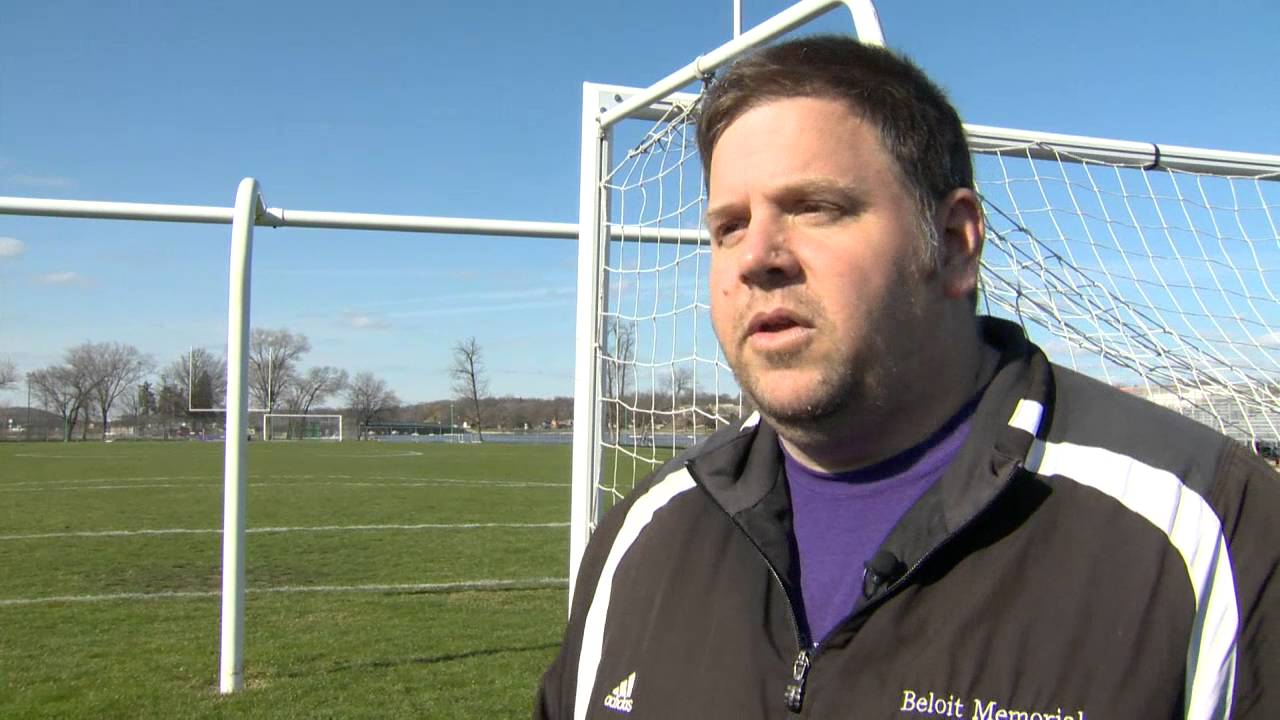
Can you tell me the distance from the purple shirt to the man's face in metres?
0.09

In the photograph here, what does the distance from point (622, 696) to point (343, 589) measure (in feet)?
25.2

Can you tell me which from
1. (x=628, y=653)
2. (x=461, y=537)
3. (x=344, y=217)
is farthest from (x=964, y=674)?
(x=461, y=537)

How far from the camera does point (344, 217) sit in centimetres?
531

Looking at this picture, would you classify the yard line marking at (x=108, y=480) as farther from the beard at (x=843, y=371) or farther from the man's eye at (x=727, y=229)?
the beard at (x=843, y=371)

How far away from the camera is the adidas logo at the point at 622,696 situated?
4.52 ft

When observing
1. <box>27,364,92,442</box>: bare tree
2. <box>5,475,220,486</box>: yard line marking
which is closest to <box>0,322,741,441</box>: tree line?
<box>27,364,92,442</box>: bare tree

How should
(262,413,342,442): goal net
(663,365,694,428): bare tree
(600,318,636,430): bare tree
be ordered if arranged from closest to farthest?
(663,365,694,428): bare tree
(600,318,636,430): bare tree
(262,413,342,442): goal net

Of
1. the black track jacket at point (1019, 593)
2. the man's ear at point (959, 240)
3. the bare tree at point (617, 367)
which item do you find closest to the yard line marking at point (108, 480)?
the bare tree at point (617, 367)

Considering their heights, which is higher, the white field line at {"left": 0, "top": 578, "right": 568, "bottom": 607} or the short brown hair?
the short brown hair

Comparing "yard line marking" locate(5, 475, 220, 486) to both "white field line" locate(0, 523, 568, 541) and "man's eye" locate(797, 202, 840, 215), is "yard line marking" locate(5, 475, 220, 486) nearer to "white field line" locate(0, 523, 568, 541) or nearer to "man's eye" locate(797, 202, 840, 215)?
"white field line" locate(0, 523, 568, 541)

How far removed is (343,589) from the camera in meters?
8.51

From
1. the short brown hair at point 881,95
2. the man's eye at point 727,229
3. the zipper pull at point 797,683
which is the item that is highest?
the short brown hair at point 881,95

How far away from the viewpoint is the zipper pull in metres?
1.23

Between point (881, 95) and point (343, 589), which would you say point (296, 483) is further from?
point (881, 95)
